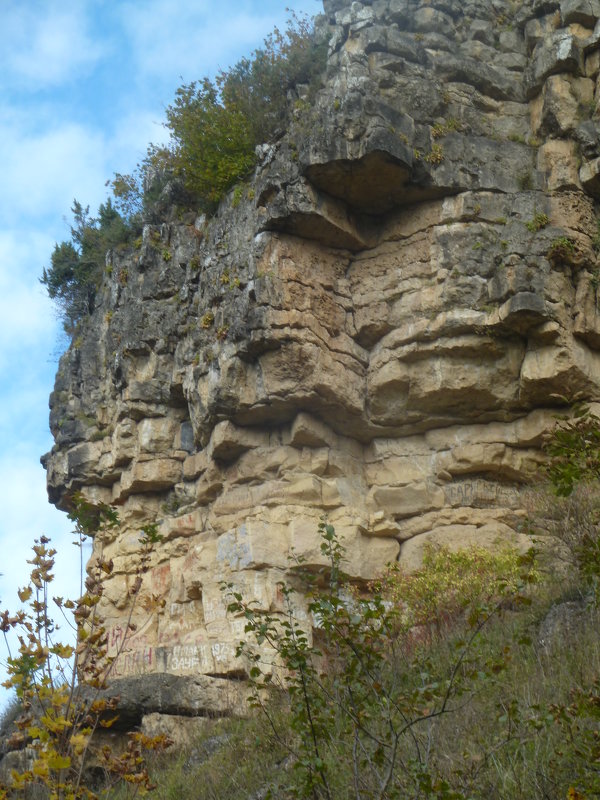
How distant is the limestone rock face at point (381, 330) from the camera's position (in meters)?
14.4

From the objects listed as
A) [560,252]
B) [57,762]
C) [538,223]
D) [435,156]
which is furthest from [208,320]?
[57,762]

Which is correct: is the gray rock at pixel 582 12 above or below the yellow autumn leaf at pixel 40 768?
above

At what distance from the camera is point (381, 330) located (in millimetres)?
15289

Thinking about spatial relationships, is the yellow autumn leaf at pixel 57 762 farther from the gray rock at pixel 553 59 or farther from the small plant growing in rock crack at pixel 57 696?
the gray rock at pixel 553 59

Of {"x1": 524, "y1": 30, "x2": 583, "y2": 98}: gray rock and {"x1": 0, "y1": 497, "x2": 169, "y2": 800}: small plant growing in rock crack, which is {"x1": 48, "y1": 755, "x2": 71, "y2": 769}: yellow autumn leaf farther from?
{"x1": 524, "y1": 30, "x2": 583, "y2": 98}: gray rock

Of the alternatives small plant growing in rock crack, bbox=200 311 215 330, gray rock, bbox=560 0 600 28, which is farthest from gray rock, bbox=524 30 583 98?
small plant growing in rock crack, bbox=200 311 215 330

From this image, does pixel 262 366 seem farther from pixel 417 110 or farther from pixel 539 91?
pixel 539 91

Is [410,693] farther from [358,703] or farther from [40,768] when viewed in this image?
[40,768]

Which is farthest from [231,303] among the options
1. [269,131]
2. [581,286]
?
[581,286]

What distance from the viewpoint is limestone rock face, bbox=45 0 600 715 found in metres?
14.4

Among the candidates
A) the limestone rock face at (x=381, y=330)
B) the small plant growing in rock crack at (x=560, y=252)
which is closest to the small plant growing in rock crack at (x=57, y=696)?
the limestone rock face at (x=381, y=330)

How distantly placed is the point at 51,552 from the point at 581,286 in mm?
10394

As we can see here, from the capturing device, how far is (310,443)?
14984 mm

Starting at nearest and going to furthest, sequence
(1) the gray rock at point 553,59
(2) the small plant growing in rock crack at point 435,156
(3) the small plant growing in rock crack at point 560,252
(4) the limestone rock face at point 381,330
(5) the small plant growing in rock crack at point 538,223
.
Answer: (4) the limestone rock face at point 381,330 < (3) the small plant growing in rock crack at point 560,252 < (5) the small plant growing in rock crack at point 538,223 < (2) the small plant growing in rock crack at point 435,156 < (1) the gray rock at point 553,59
